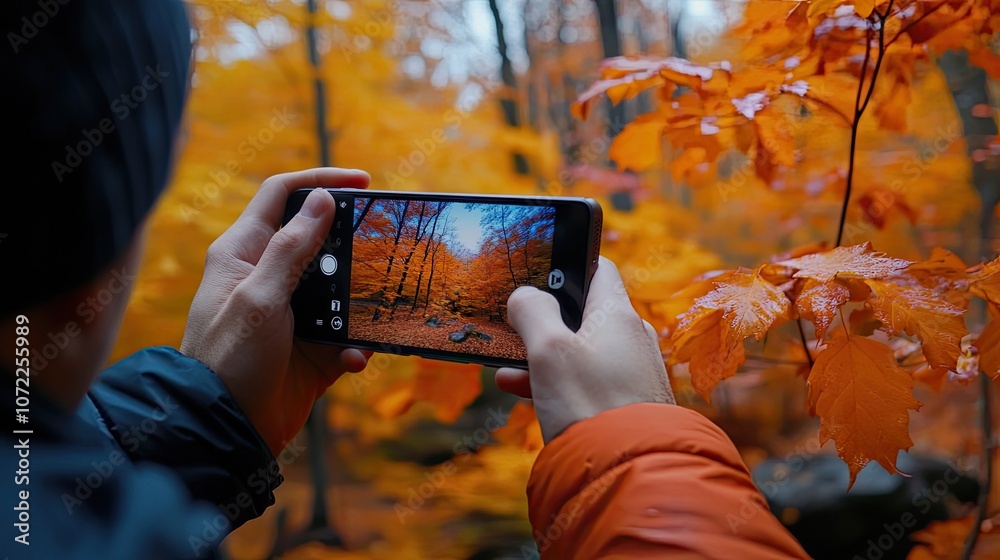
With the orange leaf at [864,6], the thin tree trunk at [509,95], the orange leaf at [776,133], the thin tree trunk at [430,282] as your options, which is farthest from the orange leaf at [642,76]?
the thin tree trunk at [509,95]

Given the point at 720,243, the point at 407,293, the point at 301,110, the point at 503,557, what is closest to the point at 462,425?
the point at 503,557

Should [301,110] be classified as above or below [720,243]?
above

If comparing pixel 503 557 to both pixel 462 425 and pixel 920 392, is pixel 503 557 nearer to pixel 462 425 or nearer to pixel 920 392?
pixel 462 425

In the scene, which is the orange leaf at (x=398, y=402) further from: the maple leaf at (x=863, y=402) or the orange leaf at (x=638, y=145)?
the maple leaf at (x=863, y=402)

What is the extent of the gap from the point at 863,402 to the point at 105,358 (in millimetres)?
854

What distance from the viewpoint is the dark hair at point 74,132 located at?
1.50ft

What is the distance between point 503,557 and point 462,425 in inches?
64.2

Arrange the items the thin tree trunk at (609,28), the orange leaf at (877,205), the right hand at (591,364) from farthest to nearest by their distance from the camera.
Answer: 1. the thin tree trunk at (609,28)
2. the orange leaf at (877,205)
3. the right hand at (591,364)

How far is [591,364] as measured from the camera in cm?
67

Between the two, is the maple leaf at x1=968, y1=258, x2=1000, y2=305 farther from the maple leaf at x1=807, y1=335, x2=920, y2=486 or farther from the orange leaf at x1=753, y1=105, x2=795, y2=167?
the orange leaf at x1=753, y1=105, x2=795, y2=167

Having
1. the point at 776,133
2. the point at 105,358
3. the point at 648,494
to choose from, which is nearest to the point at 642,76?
the point at 776,133

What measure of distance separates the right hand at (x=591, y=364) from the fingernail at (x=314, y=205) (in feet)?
1.31

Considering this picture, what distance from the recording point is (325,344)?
1.02 m

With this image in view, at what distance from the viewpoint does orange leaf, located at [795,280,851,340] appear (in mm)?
723
